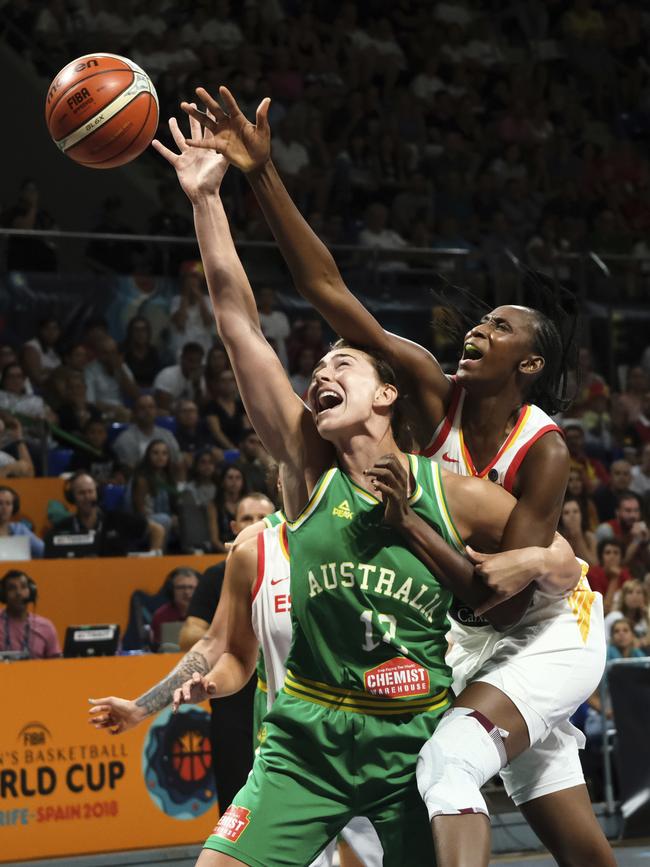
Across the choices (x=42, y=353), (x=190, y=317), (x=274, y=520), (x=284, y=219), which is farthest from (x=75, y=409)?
(x=284, y=219)

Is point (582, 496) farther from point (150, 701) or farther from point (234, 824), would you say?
point (234, 824)

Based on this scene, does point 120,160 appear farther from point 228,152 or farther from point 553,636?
point 553,636

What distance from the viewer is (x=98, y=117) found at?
14.6 feet

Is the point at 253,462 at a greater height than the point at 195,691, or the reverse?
the point at 195,691

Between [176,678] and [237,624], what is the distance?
261 mm

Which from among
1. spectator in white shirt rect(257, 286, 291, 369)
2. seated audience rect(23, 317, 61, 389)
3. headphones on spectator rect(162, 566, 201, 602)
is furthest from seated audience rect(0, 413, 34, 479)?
spectator in white shirt rect(257, 286, 291, 369)

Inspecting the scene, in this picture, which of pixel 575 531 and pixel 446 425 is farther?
pixel 575 531

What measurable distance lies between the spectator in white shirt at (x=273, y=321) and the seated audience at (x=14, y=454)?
7.77ft

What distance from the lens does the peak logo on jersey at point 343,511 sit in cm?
337

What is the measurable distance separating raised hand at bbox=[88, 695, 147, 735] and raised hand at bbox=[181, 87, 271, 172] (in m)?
1.47

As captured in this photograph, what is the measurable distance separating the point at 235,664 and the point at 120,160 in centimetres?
169

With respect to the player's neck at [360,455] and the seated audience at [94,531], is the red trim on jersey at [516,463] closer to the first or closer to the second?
the player's neck at [360,455]

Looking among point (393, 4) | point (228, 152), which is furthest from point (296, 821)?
point (393, 4)

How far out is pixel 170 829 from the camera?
7.46 m
